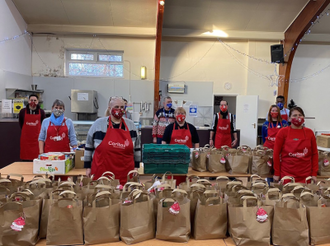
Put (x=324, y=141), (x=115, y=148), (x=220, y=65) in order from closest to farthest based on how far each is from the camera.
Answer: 1. (x=115, y=148)
2. (x=324, y=141)
3. (x=220, y=65)

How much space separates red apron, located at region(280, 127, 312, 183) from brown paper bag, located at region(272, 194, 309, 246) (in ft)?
4.29

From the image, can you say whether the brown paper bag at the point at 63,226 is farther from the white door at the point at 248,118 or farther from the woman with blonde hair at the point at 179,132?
the white door at the point at 248,118

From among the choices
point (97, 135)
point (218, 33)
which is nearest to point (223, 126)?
point (97, 135)

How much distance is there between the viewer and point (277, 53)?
7.75 m

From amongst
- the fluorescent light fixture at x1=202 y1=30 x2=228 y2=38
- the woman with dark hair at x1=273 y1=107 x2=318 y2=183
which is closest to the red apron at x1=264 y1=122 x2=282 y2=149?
the woman with dark hair at x1=273 y1=107 x2=318 y2=183

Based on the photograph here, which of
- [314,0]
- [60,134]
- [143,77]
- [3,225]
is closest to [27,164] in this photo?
[60,134]

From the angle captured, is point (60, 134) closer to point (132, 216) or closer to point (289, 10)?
point (132, 216)

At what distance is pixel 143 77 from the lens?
8.05 metres

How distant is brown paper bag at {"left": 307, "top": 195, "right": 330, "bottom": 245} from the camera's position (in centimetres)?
160

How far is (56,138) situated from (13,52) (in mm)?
4822

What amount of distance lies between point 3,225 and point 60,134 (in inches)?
84.5

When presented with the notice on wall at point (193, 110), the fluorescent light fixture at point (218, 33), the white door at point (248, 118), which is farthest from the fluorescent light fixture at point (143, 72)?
the white door at point (248, 118)

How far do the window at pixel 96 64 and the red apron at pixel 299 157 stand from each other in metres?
6.37

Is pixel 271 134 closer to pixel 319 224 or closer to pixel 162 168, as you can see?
pixel 162 168
